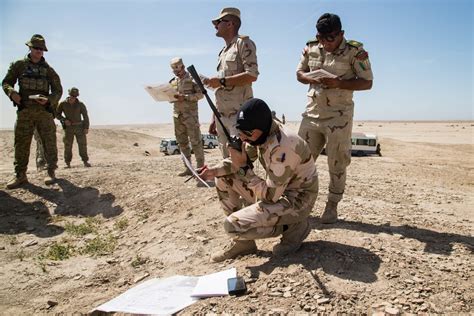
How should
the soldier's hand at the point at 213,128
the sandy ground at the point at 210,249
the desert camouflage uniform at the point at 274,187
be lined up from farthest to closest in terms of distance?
the soldier's hand at the point at 213,128
the desert camouflage uniform at the point at 274,187
the sandy ground at the point at 210,249

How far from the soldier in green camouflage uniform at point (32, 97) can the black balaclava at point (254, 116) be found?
16.9 feet

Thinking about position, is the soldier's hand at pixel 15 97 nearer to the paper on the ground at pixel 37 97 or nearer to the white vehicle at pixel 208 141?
the paper on the ground at pixel 37 97

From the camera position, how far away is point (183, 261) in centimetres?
402

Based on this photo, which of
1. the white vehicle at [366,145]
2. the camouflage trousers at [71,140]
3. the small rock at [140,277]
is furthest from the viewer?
the white vehicle at [366,145]

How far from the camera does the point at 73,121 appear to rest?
11.4m

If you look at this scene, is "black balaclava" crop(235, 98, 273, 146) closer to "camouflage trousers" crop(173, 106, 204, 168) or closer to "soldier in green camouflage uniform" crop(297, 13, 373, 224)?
"soldier in green camouflage uniform" crop(297, 13, 373, 224)

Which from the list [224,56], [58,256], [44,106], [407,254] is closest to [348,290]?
[407,254]

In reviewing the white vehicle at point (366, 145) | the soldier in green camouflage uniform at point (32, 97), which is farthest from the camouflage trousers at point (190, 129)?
the white vehicle at point (366, 145)

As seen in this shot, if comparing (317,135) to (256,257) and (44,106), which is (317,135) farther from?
(44,106)

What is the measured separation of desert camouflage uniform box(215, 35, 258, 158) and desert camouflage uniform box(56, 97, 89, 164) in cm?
774

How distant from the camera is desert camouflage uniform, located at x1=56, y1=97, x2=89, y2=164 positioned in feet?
37.1

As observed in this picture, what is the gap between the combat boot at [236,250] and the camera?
364 cm

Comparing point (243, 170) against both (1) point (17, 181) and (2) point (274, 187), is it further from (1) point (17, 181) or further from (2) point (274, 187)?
(1) point (17, 181)

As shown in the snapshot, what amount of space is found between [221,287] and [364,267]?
127 cm
